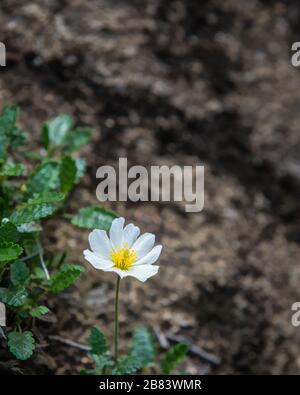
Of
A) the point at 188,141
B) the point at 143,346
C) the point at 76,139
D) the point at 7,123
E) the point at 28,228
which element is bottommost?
the point at 143,346

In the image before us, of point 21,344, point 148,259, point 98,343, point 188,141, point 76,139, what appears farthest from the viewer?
point 188,141

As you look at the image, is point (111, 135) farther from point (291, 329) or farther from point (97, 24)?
point (291, 329)

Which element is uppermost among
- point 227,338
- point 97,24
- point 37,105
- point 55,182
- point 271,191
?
point 97,24

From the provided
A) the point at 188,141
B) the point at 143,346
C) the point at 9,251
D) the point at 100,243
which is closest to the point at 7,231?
the point at 9,251

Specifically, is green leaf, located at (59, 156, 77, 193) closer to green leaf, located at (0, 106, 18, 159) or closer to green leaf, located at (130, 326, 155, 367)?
green leaf, located at (0, 106, 18, 159)

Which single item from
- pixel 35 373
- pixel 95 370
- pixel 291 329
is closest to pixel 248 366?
pixel 291 329

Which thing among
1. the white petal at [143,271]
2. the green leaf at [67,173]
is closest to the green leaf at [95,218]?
the green leaf at [67,173]

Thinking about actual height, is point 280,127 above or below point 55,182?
above

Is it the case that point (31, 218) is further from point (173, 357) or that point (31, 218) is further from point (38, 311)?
point (173, 357)
